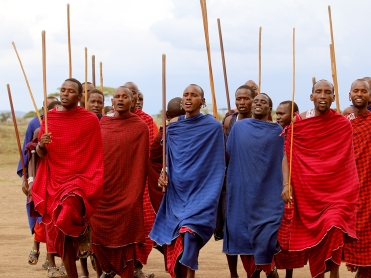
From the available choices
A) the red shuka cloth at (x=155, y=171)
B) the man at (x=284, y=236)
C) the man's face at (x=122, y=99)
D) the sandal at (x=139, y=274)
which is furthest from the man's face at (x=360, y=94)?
the sandal at (x=139, y=274)

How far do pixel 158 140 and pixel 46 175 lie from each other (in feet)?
4.57

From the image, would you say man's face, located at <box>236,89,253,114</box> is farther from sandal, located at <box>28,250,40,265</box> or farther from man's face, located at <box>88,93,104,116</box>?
sandal, located at <box>28,250,40,265</box>

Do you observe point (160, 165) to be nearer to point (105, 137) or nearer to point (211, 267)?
point (105, 137)

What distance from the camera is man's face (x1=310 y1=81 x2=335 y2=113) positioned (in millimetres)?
9438

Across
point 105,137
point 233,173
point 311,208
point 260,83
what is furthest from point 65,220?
point 260,83

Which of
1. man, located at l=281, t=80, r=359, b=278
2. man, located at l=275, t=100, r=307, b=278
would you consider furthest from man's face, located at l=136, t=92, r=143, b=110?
man, located at l=281, t=80, r=359, b=278

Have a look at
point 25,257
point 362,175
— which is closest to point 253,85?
point 362,175

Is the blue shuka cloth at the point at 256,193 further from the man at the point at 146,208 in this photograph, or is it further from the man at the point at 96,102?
the man at the point at 96,102

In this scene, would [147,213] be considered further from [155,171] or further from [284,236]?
[284,236]

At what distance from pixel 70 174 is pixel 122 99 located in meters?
1.18

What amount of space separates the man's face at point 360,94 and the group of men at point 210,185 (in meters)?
0.02

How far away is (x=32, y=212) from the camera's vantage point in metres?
10.4

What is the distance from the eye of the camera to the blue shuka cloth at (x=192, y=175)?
31.0ft

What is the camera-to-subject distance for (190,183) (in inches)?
378
